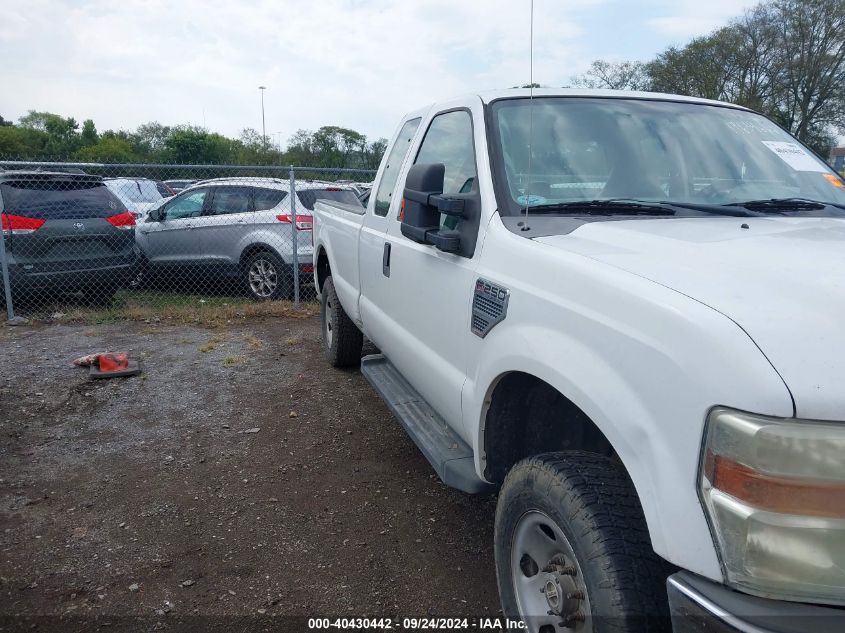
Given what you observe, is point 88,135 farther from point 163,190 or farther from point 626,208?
point 626,208

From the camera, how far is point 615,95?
11.1 ft

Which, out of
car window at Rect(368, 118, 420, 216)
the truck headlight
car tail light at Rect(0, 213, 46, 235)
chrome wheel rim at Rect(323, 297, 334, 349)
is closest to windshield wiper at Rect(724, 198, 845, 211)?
the truck headlight

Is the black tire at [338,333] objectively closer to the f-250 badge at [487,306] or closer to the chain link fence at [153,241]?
the chain link fence at [153,241]

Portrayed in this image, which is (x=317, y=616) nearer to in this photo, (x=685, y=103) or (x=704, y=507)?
(x=704, y=507)

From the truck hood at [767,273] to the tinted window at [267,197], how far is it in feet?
23.1

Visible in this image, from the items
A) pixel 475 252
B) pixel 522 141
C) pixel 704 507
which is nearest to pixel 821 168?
pixel 522 141

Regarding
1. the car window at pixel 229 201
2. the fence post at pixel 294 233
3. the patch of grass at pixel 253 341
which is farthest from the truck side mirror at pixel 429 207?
the car window at pixel 229 201

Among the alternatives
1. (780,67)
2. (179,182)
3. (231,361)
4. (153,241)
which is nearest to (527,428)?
(231,361)

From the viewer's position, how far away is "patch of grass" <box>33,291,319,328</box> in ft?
26.8

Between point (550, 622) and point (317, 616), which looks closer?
point (550, 622)

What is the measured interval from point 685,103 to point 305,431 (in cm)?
318

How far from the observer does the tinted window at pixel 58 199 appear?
7.66m

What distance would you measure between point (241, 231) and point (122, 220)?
4.79 ft

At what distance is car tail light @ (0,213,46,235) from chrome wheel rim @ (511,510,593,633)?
739cm
